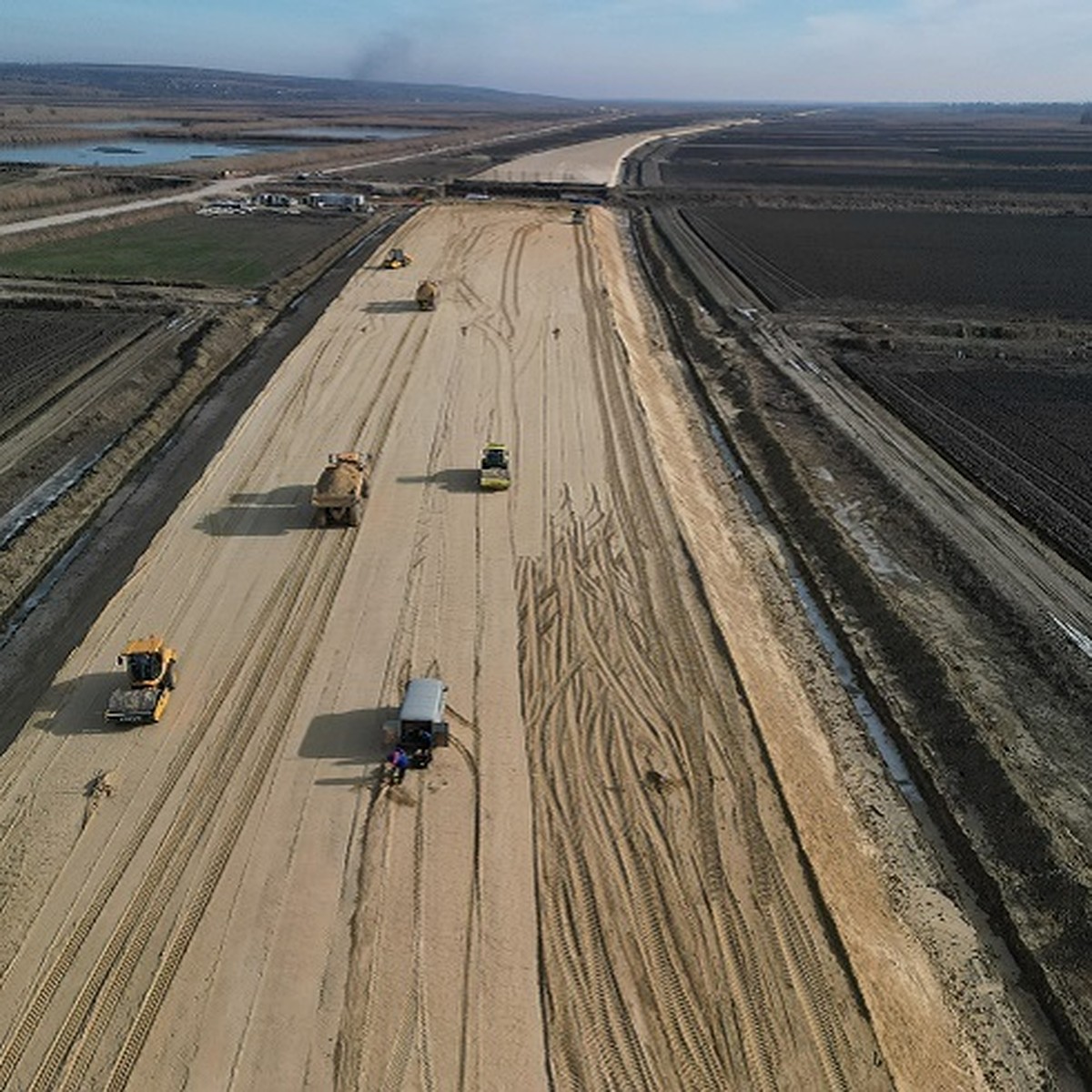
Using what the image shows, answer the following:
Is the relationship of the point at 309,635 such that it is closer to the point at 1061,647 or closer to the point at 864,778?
the point at 864,778

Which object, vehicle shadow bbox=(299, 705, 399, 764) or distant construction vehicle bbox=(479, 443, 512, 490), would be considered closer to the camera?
vehicle shadow bbox=(299, 705, 399, 764)

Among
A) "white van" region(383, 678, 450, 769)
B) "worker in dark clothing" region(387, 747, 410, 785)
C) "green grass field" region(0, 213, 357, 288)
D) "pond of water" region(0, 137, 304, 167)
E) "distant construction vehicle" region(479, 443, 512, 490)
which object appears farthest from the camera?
"pond of water" region(0, 137, 304, 167)

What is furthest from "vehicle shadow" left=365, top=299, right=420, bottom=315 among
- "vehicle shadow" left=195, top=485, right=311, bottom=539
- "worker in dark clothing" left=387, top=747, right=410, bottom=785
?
"worker in dark clothing" left=387, top=747, right=410, bottom=785

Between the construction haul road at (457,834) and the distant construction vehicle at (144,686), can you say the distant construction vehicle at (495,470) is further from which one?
the distant construction vehicle at (144,686)

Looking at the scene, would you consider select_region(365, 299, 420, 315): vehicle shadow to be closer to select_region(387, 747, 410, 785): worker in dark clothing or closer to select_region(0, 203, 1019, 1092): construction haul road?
select_region(0, 203, 1019, 1092): construction haul road

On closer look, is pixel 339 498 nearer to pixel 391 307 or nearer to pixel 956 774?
pixel 956 774

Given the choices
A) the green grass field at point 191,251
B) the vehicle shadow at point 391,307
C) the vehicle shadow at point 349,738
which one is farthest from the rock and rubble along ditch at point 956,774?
the green grass field at point 191,251

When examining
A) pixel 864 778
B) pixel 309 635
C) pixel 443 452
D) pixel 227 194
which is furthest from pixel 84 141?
pixel 864 778
